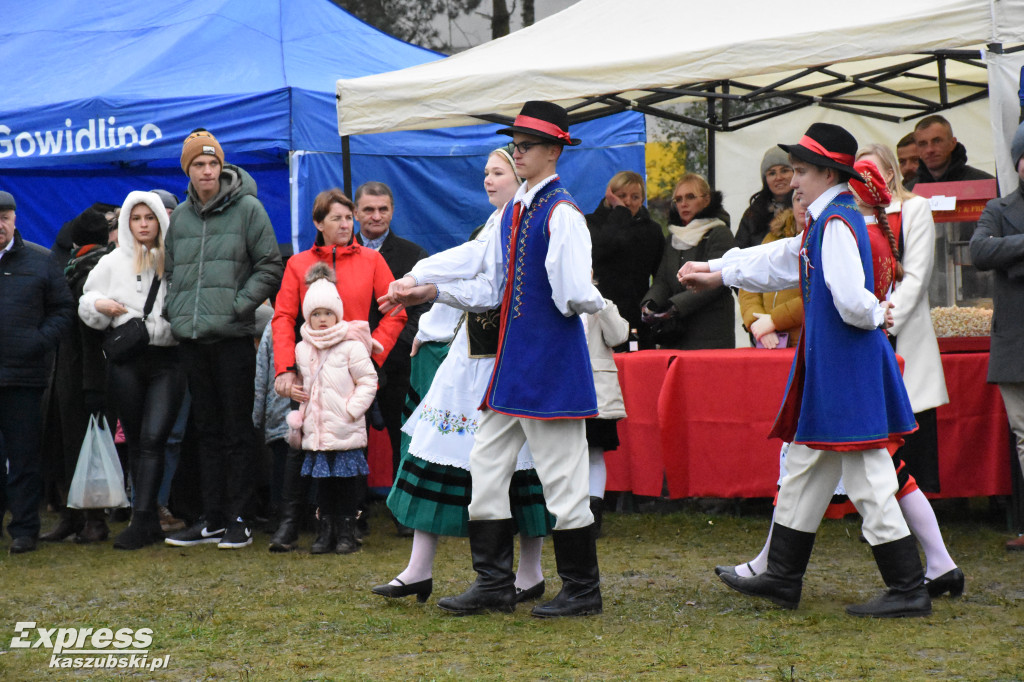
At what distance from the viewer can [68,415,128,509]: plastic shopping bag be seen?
6543mm

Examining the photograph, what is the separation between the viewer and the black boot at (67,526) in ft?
22.4

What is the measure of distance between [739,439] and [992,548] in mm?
1319

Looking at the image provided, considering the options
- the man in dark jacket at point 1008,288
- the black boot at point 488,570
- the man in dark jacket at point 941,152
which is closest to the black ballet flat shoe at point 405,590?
the black boot at point 488,570

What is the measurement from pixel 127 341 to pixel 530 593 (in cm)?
272

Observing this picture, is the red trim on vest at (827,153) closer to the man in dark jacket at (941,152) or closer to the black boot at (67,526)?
the man in dark jacket at (941,152)

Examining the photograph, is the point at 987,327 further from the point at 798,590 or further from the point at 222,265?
the point at 222,265

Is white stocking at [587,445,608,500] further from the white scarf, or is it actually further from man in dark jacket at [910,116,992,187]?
man in dark jacket at [910,116,992,187]

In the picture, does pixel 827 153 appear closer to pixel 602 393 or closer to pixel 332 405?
pixel 602 393

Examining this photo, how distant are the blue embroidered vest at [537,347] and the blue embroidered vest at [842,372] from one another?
770 millimetres

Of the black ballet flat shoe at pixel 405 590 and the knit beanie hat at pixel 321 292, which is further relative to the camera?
the knit beanie hat at pixel 321 292

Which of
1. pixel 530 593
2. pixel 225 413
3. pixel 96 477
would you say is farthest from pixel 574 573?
pixel 96 477

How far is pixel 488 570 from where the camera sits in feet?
14.7

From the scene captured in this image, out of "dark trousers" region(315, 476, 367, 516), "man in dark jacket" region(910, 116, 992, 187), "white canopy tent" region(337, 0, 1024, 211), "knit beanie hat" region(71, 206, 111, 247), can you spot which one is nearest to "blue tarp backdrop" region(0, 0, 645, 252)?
"knit beanie hat" region(71, 206, 111, 247)

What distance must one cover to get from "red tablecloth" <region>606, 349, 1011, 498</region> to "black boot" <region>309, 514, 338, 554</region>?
169 cm
